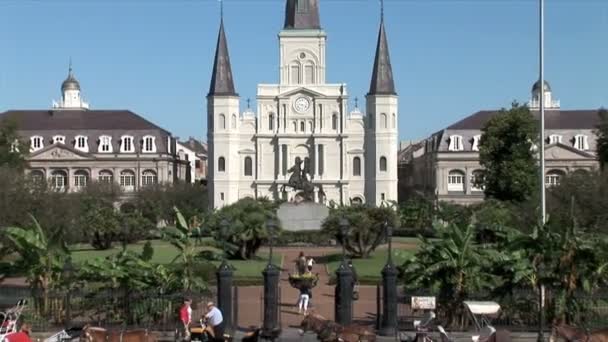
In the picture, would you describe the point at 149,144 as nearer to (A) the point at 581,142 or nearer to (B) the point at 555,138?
(B) the point at 555,138

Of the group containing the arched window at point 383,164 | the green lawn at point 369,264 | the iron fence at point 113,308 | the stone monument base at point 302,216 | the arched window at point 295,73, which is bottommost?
the green lawn at point 369,264

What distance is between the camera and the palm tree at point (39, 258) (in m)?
22.8

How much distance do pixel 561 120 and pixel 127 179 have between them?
159ft

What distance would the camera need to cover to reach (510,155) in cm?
6738

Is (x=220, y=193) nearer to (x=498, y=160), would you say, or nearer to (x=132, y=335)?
(x=498, y=160)

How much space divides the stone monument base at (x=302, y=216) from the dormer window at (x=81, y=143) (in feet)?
157

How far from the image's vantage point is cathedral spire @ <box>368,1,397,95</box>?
94438 mm

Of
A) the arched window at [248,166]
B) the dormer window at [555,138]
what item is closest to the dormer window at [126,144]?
the arched window at [248,166]

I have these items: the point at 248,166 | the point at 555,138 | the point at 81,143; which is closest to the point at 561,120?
the point at 555,138

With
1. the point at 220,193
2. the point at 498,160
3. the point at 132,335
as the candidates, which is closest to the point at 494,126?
the point at 498,160

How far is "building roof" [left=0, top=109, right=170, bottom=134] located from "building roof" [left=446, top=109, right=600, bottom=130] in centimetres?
3406

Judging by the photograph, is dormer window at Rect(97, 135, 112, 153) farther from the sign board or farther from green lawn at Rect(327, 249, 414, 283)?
the sign board

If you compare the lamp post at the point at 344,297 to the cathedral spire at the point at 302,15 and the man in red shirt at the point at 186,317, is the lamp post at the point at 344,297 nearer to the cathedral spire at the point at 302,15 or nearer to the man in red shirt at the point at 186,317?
the man in red shirt at the point at 186,317

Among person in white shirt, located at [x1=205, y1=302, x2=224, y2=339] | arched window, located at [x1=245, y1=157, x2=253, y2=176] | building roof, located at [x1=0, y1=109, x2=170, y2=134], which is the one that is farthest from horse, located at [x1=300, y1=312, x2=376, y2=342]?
building roof, located at [x1=0, y1=109, x2=170, y2=134]
